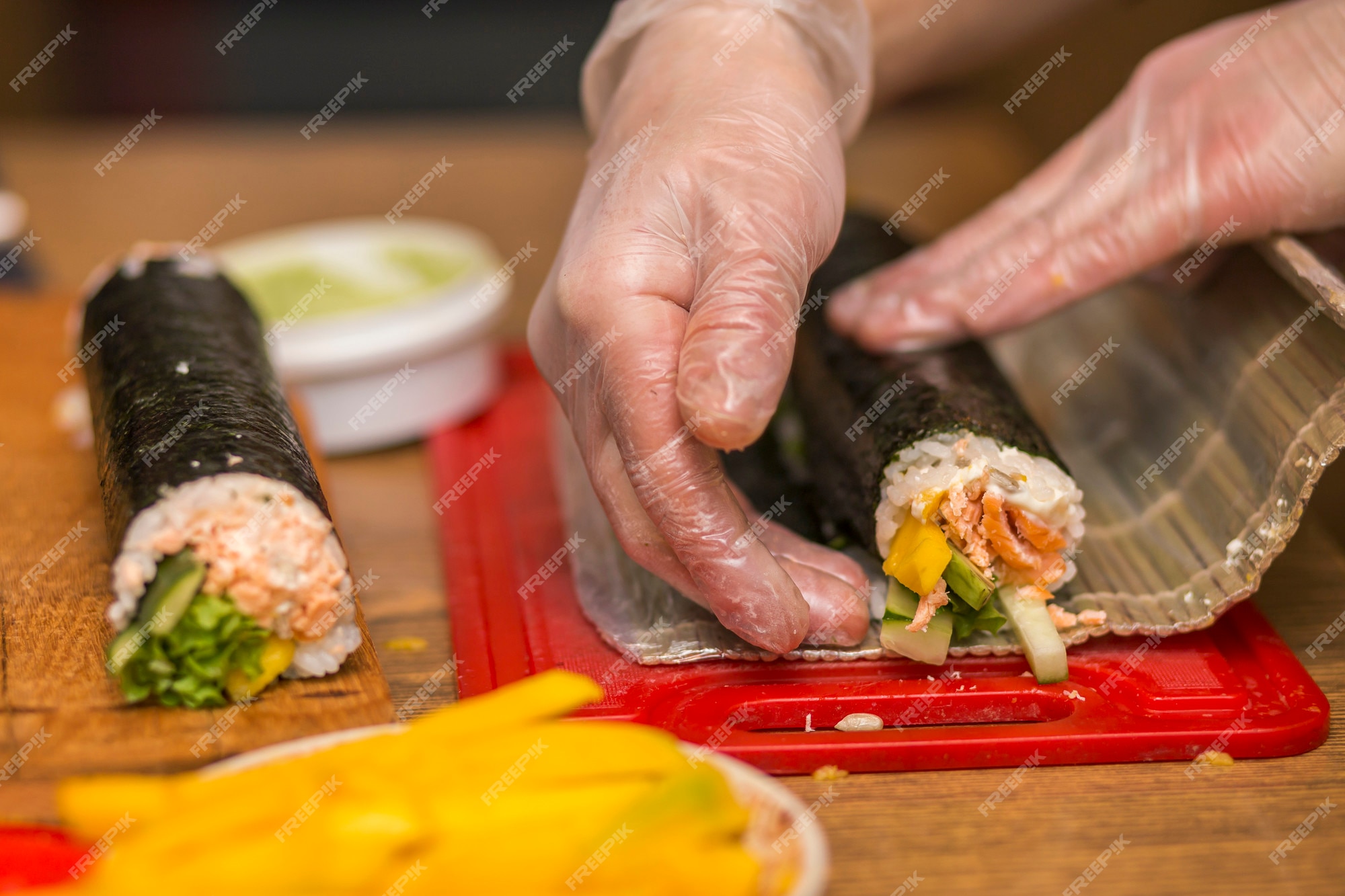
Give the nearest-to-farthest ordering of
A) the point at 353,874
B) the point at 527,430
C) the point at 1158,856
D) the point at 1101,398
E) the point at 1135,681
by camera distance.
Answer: the point at 353,874
the point at 1158,856
the point at 1135,681
the point at 1101,398
the point at 527,430

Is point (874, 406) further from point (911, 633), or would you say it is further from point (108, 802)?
point (108, 802)

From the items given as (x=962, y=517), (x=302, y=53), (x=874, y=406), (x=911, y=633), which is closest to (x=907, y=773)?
(x=911, y=633)

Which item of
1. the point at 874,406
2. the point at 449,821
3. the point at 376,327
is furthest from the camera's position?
the point at 376,327

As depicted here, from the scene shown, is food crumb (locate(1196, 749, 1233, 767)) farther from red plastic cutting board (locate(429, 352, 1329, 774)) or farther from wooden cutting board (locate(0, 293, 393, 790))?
wooden cutting board (locate(0, 293, 393, 790))

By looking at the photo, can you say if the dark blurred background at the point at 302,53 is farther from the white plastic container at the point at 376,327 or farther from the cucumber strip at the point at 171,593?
the cucumber strip at the point at 171,593

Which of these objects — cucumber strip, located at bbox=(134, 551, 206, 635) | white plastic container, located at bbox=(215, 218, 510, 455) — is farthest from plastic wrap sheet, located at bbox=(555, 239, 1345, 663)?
cucumber strip, located at bbox=(134, 551, 206, 635)

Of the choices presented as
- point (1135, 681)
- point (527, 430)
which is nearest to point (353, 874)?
point (1135, 681)

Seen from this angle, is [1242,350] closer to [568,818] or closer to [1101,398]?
[1101,398]
